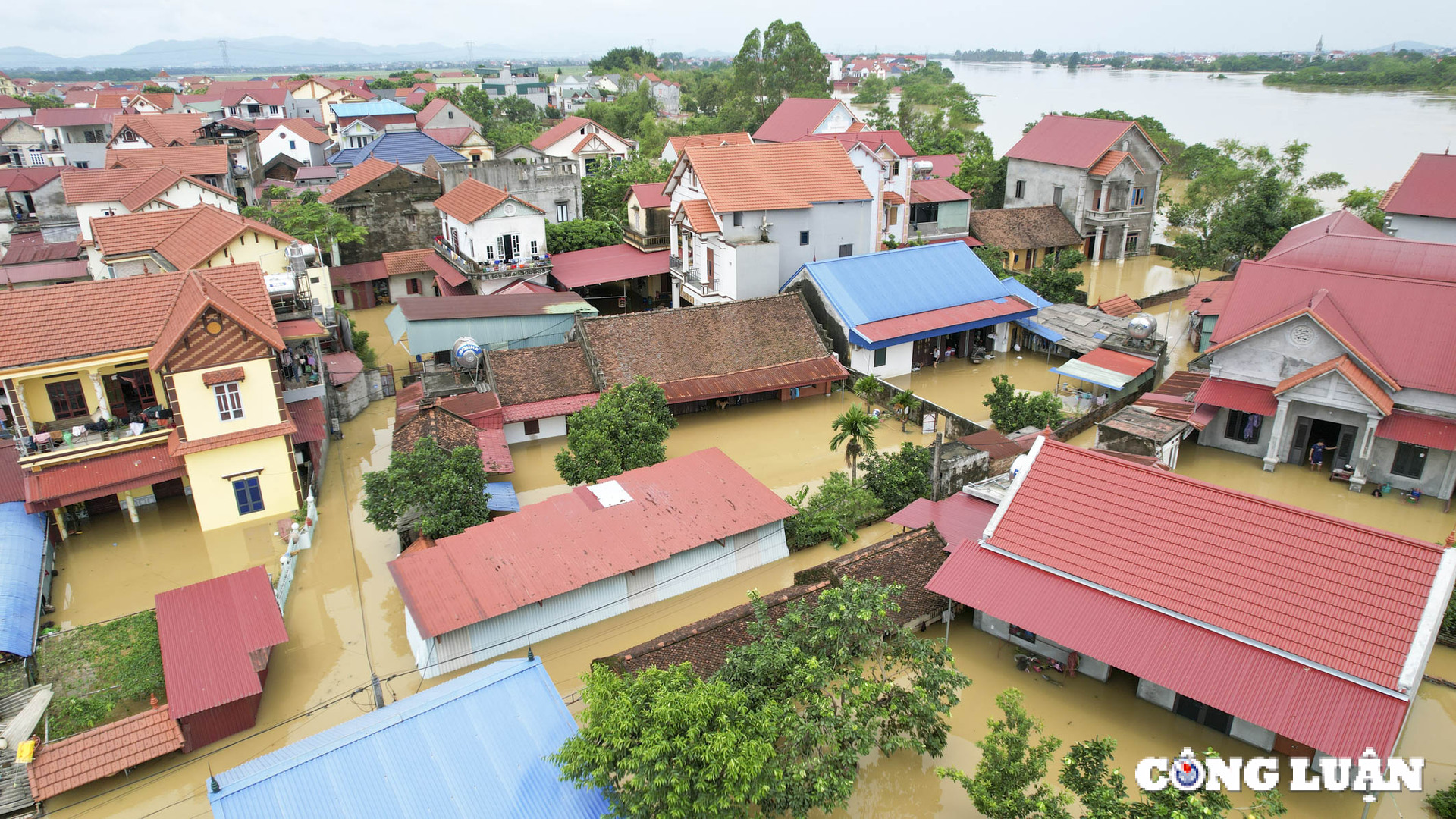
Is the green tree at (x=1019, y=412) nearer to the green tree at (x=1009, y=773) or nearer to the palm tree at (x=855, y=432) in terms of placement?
the palm tree at (x=855, y=432)

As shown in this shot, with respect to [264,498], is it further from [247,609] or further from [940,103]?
[940,103]

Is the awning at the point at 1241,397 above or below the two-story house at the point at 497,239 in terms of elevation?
below

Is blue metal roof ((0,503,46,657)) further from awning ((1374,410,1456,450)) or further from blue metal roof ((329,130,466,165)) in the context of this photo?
blue metal roof ((329,130,466,165))

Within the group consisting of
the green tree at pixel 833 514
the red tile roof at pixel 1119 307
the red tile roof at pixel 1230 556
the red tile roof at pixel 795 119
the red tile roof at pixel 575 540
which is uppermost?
the red tile roof at pixel 795 119

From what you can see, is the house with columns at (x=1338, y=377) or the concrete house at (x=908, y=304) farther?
the concrete house at (x=908, y=304)

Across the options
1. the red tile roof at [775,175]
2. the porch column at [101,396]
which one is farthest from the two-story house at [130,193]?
the red tile roof at [775,175]
